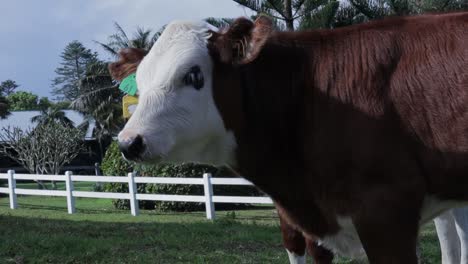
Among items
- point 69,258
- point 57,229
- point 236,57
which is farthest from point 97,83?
point 236,57

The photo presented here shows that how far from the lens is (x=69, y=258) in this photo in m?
6.91

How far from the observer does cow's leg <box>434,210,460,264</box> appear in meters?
5.52

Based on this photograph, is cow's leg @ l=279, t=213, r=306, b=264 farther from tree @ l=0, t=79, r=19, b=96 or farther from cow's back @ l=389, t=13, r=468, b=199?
tree @ l=0, t=79, r=19, b=96

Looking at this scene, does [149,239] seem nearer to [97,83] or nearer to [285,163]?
[285,163]

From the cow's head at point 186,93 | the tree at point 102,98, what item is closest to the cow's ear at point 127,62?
the cow's head at point 186,93

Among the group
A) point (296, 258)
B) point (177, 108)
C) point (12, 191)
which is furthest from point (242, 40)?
point (12, 191)

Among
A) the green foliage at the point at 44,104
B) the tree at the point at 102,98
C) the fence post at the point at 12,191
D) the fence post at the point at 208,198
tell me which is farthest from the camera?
the green foliage at the point at 44,104

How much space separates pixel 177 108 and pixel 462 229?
3.26 metres

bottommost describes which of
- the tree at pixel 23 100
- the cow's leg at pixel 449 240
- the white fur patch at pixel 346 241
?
the cow's leg at pixel 449 240

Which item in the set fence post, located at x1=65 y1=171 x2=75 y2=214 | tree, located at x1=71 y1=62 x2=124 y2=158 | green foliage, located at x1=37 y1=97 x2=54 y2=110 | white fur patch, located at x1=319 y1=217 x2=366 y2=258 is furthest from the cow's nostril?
green foliage, located at x1=37 y1=97 x2=54 y2=110

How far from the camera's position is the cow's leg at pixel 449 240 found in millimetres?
5523

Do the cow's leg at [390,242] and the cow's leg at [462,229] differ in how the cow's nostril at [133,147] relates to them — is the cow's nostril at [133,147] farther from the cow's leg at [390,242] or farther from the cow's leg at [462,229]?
the cow's leg at [462,229]

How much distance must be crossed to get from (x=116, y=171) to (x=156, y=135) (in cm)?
1571

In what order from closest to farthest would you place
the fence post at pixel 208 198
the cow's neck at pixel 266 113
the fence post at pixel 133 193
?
the cow's neck at pixel 266 113, the fence post at pixel 208 198, the fence post at pixel 133 193
